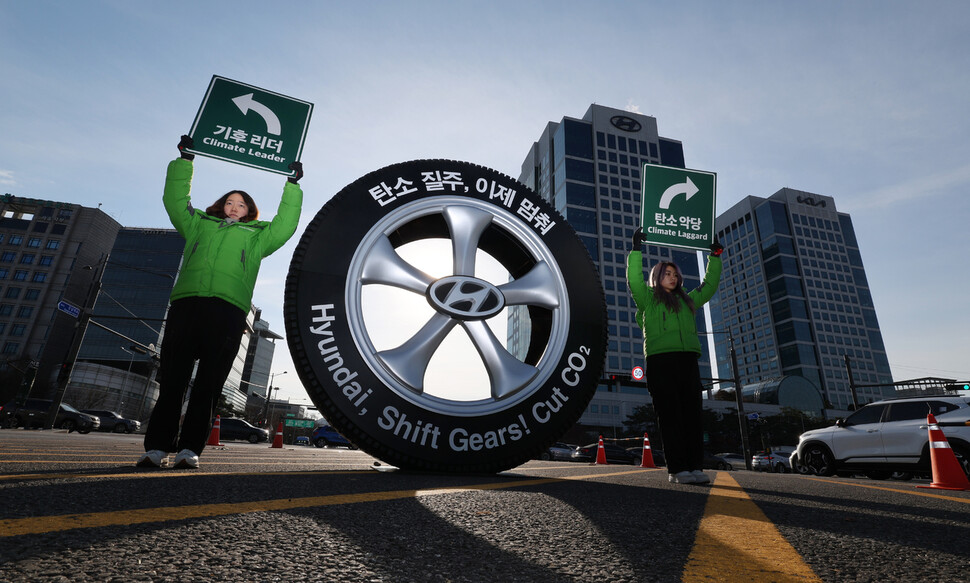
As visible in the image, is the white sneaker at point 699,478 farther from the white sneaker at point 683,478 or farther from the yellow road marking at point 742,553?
the yellow road marking at point 742,553

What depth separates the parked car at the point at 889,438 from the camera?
7.07 m

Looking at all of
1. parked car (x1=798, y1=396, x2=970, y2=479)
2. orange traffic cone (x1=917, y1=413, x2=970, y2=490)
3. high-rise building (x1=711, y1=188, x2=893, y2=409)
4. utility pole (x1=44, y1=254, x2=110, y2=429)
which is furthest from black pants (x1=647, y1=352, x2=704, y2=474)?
high-rise building (x1=711, y1=188, x2=893, y2=409)

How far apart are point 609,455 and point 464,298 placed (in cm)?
2542

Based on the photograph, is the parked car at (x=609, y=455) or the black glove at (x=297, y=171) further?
the parked car at (x=609, y=455)

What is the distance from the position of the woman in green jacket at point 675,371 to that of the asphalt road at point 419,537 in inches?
67.4

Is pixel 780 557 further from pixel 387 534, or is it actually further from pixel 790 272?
Answer: pixel 790 272

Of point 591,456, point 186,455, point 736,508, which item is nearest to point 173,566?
point 736,508

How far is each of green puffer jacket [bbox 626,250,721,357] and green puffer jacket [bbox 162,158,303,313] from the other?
2750 mm

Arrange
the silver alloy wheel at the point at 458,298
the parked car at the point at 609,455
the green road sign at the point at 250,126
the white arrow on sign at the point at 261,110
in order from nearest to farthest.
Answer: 1. the silver alloy wheel at the point at 458,298
2. the green road sign at the point at 250,126
3. the white arrow on sign at the point at 261,110
4. the parked car at the point at 609,455

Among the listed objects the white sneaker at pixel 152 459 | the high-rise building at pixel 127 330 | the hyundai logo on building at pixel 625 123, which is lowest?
the white sneaker at pixel 152 459

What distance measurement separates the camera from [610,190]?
8094 centimetres

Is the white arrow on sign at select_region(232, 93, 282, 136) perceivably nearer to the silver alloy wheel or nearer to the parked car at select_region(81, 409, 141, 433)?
the silver alloy wheel

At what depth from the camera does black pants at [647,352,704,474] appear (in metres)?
3.64

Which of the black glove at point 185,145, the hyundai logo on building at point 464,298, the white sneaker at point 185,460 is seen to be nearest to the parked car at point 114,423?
the black glove at point 185,145
